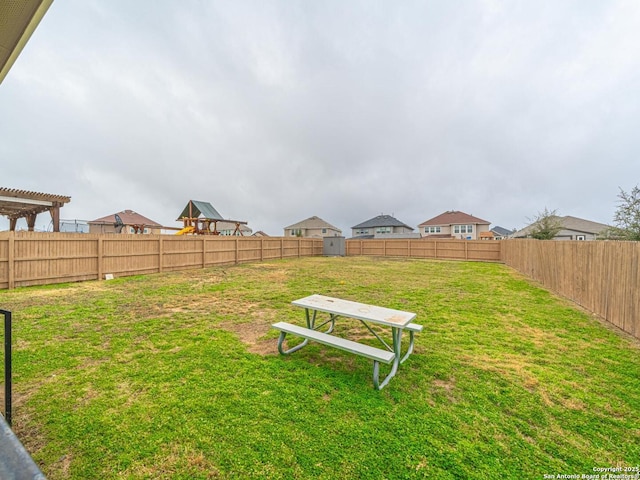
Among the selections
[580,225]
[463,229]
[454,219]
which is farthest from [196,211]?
[580,225]

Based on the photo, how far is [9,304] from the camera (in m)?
6.16

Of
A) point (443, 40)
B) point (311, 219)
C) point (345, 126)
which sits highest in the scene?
point (443, 40)

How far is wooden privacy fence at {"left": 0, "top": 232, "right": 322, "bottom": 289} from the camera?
833 cm

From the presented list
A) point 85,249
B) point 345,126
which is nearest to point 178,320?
point 85,249

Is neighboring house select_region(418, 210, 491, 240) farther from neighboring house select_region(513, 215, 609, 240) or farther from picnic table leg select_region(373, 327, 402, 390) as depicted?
picnic table leg select_region(373, 327, 402, 390)

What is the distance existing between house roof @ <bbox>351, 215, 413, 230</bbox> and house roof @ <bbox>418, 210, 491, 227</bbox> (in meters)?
4.13

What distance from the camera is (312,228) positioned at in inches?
2074

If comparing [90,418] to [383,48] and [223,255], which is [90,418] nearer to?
[223,255]

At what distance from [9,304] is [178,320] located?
15.1 feet

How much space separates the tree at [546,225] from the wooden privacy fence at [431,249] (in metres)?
4.20

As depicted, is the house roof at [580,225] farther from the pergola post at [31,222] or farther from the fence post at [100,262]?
the pergola post at [31,222]

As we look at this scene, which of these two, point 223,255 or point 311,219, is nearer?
point 223,255

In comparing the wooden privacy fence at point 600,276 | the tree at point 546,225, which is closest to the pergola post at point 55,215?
the wooden privacy fence at point 600,276

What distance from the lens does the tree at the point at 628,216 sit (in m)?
9.84
